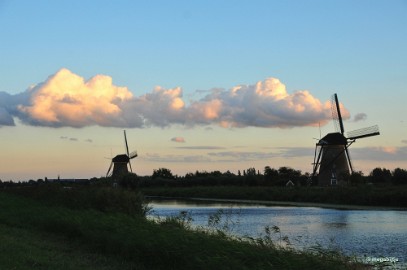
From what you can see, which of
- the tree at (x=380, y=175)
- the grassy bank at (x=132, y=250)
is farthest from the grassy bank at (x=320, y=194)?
the grassy bank at (x=132, y=250)

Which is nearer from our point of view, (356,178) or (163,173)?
(356,178)

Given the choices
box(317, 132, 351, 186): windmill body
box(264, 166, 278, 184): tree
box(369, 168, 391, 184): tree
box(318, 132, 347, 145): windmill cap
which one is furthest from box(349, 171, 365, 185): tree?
box(264, 166, 278, 184): tree

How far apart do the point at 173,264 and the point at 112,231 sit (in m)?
3.49

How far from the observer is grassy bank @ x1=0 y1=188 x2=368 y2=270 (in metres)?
9.71

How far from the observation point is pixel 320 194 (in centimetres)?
5434

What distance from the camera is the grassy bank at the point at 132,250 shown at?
9.71 m

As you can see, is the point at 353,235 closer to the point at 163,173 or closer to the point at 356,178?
the point at 356,178

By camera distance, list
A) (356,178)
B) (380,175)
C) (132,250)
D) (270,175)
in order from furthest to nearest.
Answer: (270,175) → (380,175) → (356,178) → (132,250)

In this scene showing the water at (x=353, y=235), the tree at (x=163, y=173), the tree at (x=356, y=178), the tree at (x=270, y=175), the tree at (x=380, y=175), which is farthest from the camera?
the tree at (x=163, y=173)

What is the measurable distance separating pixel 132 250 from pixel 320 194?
146 ft

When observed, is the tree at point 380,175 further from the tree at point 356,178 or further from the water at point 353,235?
the water at point 353,235

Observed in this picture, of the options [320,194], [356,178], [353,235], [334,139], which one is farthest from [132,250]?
[334,139]

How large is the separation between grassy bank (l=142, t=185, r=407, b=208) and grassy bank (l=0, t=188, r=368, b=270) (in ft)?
108

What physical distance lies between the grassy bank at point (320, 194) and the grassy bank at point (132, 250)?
33.0m
